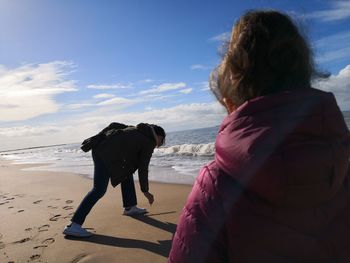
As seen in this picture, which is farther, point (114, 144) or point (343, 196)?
point (114, 144)

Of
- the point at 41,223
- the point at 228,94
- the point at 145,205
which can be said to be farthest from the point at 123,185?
the point at 228,94

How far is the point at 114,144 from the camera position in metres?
5.45

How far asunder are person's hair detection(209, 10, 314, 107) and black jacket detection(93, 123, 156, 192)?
4.16 meters

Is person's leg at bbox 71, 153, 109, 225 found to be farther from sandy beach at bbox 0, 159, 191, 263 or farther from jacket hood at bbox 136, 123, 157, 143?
jacket hood at bbox 136, 123, 157, 143

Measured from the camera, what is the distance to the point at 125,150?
5.46 m

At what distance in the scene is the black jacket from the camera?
5.45 meters

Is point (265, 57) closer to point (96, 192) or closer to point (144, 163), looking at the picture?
point (144, 163)

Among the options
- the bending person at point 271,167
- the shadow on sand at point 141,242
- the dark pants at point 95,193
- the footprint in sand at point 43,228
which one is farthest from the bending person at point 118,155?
the bending person at point 271,167

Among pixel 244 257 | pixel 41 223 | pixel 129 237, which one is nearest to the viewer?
pixel 244 257

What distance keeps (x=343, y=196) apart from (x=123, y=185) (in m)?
5.24

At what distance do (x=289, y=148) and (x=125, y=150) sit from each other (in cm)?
441

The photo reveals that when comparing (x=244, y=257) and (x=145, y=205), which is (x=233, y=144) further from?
(x=145, y=205)

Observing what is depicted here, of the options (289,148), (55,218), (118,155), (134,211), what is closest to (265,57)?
(289,148)

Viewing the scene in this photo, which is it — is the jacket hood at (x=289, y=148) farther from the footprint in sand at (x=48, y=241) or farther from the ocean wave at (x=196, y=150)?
the ocean wave at (x=196, y=150)
